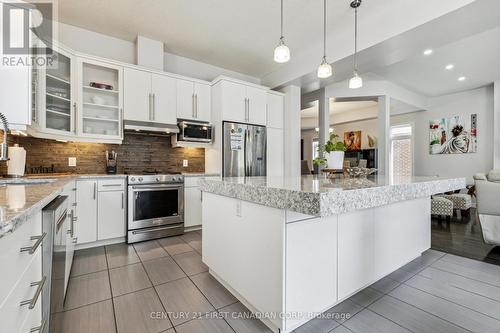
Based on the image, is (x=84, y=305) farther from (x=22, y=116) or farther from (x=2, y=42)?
(x=2, y=42)

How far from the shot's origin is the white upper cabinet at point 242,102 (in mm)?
3702

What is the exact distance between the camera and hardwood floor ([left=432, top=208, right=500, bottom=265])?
101 inches

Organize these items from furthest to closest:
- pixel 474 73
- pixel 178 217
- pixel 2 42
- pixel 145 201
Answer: pixel 474 73 → pixel 178 217 → pixel 145 201 → pixel 2 42

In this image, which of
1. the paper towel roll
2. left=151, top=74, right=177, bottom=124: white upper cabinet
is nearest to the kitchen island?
the paper towel roll

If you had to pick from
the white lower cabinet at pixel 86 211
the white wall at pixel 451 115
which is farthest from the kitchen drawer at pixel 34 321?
the white wall at pixel 451 115

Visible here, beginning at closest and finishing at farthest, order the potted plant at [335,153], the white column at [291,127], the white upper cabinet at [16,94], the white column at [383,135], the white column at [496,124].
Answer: the white upper cabinet at [16,94] < the potted plant at [335,153] < the white column at [291,127] < the white column at [383,135] < the white column at [496,124]

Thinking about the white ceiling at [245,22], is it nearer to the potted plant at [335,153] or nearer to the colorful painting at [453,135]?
the potted plant at [335,153]

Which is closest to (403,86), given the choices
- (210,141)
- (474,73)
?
(474,73)

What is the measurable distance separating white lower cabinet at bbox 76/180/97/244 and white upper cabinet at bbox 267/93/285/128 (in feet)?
9.83

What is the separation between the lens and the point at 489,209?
8.59ft

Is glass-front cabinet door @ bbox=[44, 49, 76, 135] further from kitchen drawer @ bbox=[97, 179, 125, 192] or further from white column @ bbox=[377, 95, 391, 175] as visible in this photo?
white column @ bbox=[377, 95, 391, 175]

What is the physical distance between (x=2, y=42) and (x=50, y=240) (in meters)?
1.86

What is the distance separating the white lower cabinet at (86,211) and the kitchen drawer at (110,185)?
0.05 meters

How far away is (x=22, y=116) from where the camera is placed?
1.94 m
